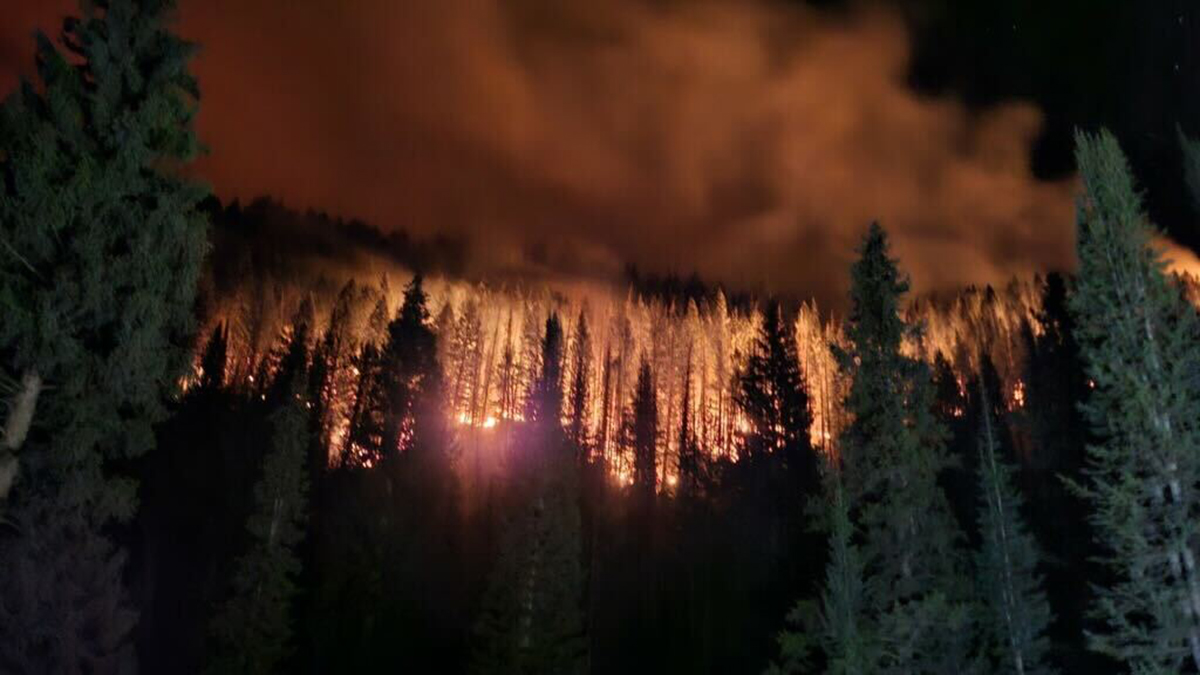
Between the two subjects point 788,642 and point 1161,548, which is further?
point 788,642

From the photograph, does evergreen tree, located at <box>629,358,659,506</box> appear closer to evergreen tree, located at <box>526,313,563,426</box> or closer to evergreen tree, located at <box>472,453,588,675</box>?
evergreen tree, located at <box>526,313,563,426</box>

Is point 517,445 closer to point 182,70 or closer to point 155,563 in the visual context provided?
point 155,563

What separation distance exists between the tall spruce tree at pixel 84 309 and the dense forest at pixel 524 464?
2.2 inches

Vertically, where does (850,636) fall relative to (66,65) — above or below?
below

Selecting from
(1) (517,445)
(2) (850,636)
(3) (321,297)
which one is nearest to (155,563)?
(1) (517,445)

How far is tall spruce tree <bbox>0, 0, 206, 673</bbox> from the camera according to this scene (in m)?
13.7

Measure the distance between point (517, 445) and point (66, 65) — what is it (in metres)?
43.5

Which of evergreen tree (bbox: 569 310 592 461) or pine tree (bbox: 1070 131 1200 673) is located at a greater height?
evergreen tree (bbox: 569 310 592 461)

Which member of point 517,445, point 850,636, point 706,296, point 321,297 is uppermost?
point 706,296

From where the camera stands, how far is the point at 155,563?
46.6 m

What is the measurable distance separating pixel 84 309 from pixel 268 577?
20.9 m

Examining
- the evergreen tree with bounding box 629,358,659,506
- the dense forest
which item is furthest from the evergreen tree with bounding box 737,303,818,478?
the evergreen tree with bounding box 629,358,659,506

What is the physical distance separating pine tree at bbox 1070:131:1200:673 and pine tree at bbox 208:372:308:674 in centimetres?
2783

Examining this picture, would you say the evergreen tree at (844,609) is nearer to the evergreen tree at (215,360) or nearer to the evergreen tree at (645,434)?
the evergreen tree at (645,434)
